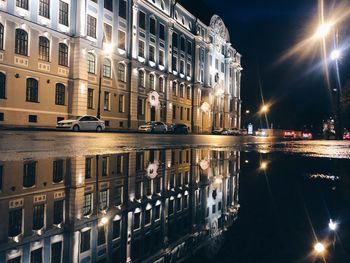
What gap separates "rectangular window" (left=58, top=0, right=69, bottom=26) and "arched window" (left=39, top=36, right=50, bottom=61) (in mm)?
2771

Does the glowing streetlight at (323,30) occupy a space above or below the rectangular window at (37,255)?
above

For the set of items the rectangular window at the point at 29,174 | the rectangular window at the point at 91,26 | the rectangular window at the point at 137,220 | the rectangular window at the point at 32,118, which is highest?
the rectangular window at the point at 91,26

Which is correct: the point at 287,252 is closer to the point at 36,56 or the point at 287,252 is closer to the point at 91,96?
the point at 36,56

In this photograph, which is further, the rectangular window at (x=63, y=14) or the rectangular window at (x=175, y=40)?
the rectangular window at (x=175, y=40)

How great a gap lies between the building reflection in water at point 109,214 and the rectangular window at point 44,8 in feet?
91.8

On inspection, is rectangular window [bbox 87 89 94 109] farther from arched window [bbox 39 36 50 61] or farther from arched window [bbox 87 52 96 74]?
arched window [bbox 39 36 50 61]

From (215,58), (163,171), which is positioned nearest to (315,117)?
(215,58)

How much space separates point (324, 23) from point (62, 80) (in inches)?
919

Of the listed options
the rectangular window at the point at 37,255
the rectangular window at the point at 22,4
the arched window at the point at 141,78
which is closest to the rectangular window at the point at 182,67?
the arched window at the point at 141,78

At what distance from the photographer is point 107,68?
38062 millimetres

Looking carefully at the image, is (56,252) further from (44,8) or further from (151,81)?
(151,81)

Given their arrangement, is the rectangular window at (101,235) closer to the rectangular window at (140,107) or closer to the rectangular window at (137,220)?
the rectangular window at (137,220)

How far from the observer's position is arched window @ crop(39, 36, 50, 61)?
1150 inches

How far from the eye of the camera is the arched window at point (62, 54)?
31328 millimetres
